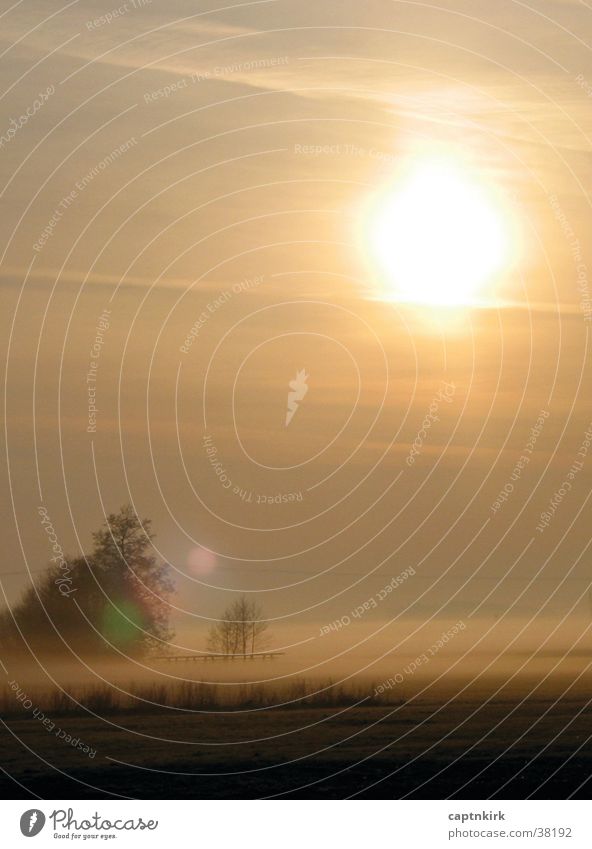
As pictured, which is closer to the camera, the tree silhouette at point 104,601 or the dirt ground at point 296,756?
the dirt ground at point 296,756

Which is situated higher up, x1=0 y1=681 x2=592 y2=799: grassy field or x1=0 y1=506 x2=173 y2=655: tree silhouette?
x1=0 y1=506 x2=173 y2=655: tree silhouette

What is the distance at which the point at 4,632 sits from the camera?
47125 millimetres

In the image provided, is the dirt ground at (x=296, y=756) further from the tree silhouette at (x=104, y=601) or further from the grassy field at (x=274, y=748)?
the tree silhouette at (x=104, y=601)

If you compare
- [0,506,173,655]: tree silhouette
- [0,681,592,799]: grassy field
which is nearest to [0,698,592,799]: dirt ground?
[0,681,592,799]: grassy field

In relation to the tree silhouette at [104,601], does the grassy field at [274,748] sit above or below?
below

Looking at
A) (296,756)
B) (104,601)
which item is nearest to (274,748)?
(296,756)

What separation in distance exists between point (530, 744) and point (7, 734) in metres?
15.1

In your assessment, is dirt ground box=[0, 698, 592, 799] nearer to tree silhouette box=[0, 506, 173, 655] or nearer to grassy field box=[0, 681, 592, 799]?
grassy field box=[0, 681, 592, 799]

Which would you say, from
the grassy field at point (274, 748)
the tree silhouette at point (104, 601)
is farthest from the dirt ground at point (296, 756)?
the tree silhouette at point (104, 601)

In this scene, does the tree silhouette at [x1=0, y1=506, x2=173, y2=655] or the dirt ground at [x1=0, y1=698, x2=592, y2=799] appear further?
the tree silhouette at [x1=0, y1=506, x2=173, y2=655]

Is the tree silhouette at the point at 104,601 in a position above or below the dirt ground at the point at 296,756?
above

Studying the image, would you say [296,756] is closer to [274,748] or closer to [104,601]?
[274,748]

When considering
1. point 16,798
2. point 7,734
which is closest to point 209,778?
point 16,798

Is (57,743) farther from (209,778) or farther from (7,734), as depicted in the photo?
(209,778)
